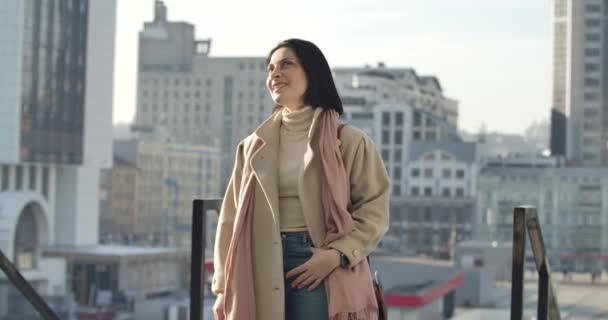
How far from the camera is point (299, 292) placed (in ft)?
7.58

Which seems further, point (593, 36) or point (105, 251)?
point (593, 36)

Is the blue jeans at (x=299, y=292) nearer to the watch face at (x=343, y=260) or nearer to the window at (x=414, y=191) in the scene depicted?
the watch face at (x=343, y=260)

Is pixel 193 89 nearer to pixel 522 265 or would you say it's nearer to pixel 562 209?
pixel 562 209

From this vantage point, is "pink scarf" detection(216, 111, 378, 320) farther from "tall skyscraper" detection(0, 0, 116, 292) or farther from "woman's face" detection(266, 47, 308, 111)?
"tall skyscraper" detection(0, 0, 116, 292)

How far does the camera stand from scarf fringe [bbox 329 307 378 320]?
2.26m

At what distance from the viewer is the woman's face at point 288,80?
2402mm

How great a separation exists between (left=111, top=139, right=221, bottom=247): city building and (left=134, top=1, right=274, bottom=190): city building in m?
4.33

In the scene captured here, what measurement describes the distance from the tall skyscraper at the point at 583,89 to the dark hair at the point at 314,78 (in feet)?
178

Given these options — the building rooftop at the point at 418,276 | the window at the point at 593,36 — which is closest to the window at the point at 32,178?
the building rooftop at the point at 418,276

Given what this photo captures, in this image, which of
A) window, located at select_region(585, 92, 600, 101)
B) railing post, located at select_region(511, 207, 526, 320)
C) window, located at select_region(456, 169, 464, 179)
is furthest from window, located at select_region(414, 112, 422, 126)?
railing post, located at select_region(511, 207, 526, 320)

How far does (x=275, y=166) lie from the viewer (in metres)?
2.34

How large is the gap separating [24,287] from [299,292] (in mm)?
657

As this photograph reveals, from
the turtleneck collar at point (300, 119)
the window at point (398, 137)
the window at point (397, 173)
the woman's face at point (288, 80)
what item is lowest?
the turtleneck collar at point (300, 119)

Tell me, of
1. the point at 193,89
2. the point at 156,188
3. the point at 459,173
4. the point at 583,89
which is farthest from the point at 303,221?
the point at 193,89
